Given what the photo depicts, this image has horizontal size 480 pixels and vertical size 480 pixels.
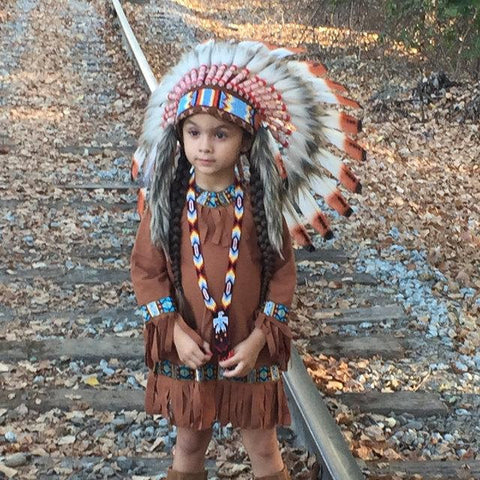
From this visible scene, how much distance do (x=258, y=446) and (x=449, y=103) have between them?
7.17 metres

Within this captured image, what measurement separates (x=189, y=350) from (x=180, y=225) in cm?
37

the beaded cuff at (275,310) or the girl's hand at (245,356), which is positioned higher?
the beaded cuff at (275,310)

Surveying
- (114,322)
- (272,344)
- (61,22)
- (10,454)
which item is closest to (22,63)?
(61,22)

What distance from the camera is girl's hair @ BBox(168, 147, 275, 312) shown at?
2.63 metres

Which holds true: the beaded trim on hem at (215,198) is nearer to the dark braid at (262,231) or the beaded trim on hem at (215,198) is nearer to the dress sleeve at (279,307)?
the dark braid at (262,231)

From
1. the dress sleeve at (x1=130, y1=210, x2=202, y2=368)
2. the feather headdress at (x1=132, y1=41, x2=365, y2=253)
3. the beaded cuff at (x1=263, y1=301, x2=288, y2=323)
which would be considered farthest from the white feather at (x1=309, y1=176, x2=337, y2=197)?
the dress sleeve at (x1=130, y1=210, x2=202, y2=368)

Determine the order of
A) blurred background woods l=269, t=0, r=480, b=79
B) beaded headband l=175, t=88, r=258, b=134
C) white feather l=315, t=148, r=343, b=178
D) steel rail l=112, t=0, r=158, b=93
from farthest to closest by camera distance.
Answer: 1. blurred background woods l=269, t=0, r=480, b=79
2. steel rail l=112, t=0, r=158, b=93
3. white feather l=315, t=148, r=343, b=178
4. beaded headband l=175, t=88, r=258, b=134

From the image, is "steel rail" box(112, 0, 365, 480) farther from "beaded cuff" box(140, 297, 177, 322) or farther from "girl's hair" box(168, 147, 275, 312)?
"beaded cuff" box(140, 297, 177, 322)

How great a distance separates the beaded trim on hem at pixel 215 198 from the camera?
2.62 m

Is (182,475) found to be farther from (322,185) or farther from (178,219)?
(322,185)

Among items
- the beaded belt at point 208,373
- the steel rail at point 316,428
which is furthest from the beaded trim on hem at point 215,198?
the steel rail at point 316,428

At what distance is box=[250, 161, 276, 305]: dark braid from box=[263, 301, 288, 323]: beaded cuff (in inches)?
1.8

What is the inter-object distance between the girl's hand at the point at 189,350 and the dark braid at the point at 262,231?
0.25 m

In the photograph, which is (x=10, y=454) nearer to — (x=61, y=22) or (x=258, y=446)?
(x=258, y=446)
